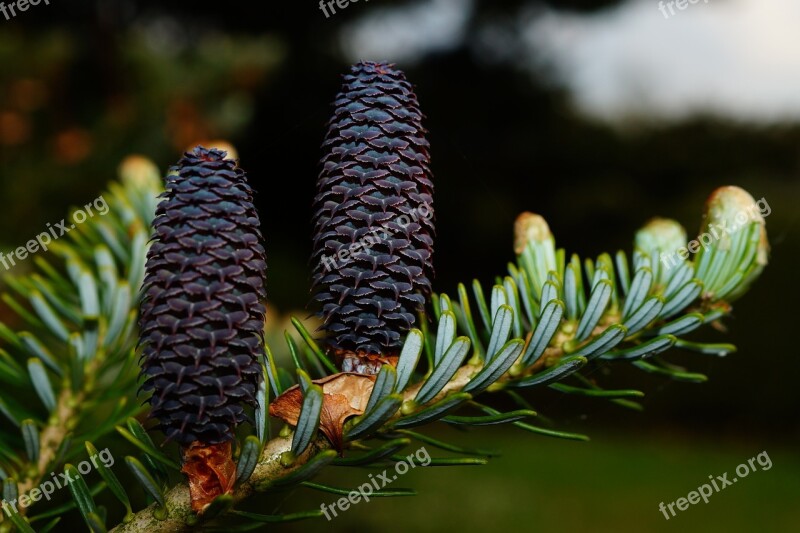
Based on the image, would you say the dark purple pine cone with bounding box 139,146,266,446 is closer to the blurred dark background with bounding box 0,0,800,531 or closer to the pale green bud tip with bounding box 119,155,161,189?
the pale green bud tip with bounding box 119,155,161,189

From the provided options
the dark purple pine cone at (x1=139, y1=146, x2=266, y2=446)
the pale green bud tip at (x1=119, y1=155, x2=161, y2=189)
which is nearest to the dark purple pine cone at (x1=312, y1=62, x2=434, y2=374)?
the dark purple pine cone at (x1=139, y1=146, x2=266, y2=446)

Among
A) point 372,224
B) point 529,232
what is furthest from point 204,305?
point 529,232

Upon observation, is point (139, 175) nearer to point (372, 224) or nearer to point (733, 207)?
point (372, 224)

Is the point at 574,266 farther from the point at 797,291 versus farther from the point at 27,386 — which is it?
the point at 797,291

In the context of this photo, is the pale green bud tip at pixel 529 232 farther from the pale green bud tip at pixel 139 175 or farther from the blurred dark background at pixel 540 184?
the blurred dark background at pixel 540 184

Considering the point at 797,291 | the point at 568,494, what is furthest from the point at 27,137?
the point at 797,291
